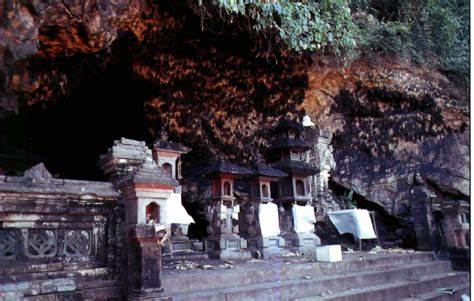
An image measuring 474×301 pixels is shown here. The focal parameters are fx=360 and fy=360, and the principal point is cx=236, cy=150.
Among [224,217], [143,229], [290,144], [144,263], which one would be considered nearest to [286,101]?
[290,144]

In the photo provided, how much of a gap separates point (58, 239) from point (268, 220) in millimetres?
6360

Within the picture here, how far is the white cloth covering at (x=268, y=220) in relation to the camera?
31.2 ft

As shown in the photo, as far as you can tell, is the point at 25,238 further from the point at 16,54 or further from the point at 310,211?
the point at 310,211

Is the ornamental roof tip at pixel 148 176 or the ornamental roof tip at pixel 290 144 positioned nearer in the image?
the ornamental roof tip at pixel 148 176

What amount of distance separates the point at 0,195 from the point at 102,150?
38.3ft

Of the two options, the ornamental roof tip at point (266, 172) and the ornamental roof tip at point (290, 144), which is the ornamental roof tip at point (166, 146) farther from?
the ornamental roof tip at point (290, 144)

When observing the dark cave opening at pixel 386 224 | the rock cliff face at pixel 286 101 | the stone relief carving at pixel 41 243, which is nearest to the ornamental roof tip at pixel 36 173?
the stone relief carving at pixel 41 243

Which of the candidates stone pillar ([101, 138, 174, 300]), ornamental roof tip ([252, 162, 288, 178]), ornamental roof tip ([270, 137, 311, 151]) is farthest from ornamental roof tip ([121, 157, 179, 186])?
ornamental roof tip ([270, 137, 311, 151])

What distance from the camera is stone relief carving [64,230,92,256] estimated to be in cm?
409

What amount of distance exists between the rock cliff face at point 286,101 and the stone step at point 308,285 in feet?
15.6

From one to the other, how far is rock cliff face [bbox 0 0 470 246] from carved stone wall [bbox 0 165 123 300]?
6.81 metres

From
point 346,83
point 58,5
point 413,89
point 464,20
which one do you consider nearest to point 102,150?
point 58,5

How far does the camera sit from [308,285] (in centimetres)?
620

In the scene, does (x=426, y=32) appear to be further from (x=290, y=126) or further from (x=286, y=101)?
(x=290, y=126)
